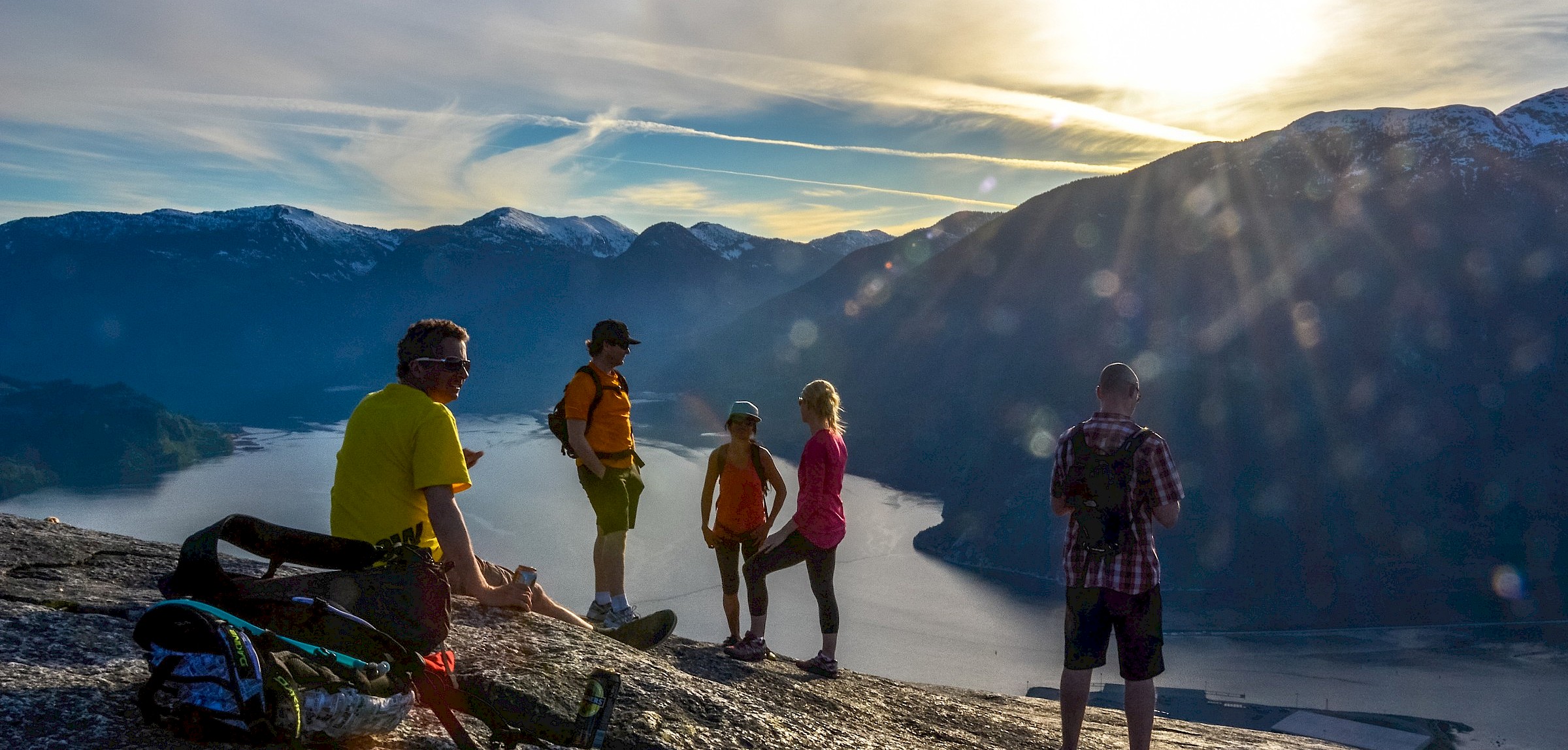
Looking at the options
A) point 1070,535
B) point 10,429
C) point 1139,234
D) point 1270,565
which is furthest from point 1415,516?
point 10,429

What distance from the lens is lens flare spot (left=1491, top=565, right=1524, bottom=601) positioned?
9294cm

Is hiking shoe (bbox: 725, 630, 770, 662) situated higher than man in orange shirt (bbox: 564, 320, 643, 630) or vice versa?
man in orange shirt (bbox: 564, 320, 643, 630)

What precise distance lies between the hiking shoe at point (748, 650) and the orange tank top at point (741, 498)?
0.80 meters

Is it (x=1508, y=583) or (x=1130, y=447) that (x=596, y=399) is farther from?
(x=1508, y=583)

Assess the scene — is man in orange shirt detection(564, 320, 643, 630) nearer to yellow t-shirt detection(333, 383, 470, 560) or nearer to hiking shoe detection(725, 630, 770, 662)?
hiking shoe detection(725, 630, 770, 662)

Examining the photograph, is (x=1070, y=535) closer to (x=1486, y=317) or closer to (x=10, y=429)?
(x=1486, y=317)

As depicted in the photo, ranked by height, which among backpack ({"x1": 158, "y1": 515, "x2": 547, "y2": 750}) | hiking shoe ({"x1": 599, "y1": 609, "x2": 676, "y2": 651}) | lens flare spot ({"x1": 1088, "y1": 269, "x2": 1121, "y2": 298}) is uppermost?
lens flare spot ({"x1": 1088, "y1": 269, "x2": 1121, "y2": 298})

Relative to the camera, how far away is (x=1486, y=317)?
13312cm

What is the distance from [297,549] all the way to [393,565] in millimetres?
376

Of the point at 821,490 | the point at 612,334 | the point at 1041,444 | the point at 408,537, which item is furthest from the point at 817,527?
the point at 1041,444

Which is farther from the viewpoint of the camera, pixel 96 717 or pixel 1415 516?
pixel 1415 516

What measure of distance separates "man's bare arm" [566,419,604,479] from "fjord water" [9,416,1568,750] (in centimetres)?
6362

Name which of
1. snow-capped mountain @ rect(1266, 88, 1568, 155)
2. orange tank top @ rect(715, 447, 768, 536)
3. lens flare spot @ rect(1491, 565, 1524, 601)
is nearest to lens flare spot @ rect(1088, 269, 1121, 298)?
lens flare spot @ rect(1491, 565, 1524, 601)

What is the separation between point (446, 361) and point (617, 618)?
3370 millimetres
